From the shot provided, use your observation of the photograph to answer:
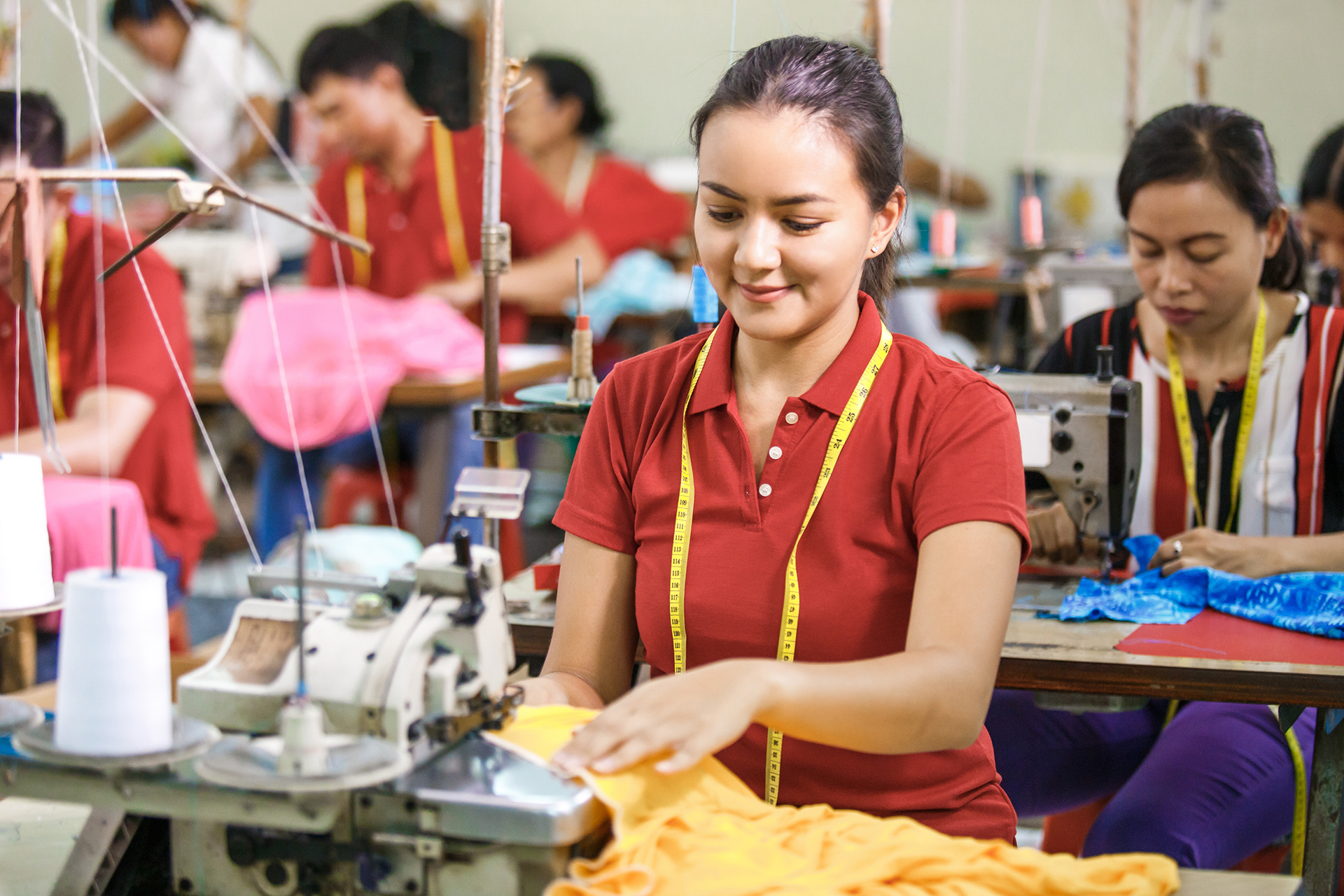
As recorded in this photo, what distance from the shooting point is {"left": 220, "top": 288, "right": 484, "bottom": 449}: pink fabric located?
11.5 ft

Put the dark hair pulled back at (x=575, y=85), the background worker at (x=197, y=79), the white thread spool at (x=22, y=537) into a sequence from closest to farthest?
1. the white thread spool at (x=22, y=537)
2. the background worker at (x=197, y=79)
3. the dark hair pulled back at (x=575, y=85)

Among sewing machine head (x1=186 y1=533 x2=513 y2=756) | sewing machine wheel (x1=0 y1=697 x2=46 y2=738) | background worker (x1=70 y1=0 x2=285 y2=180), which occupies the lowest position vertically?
sewing machine wheel (x1=0 y1=697 x2=46 y2=738)

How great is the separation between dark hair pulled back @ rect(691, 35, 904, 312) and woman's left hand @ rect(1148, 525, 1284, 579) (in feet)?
2.78

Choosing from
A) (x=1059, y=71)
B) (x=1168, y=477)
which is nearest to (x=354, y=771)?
(x=1168, y=477)

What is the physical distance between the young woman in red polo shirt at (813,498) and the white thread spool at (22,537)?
1.74 ft

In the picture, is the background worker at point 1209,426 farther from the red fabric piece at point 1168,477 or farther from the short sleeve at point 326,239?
the short sleeve at point 326,239

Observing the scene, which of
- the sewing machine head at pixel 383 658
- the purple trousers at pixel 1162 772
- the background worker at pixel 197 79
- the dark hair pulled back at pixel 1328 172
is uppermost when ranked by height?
the background worker at pixel 197 79

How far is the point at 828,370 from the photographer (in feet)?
4.57

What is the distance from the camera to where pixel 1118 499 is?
1.97 metres

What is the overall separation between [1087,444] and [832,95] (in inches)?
34.8

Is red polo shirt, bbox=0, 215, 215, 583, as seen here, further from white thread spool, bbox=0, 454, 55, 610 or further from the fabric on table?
white thread spool, bbox=0, 454, 55, 610

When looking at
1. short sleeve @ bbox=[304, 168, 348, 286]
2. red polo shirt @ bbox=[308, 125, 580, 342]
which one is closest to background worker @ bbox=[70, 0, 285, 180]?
short sleeve @ bbox=[304, 168, 348, 286]

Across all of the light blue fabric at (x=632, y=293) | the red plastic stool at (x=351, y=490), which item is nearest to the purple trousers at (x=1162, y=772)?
the red plastic stool at (x=351, y=490)

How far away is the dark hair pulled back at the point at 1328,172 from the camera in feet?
9.93
